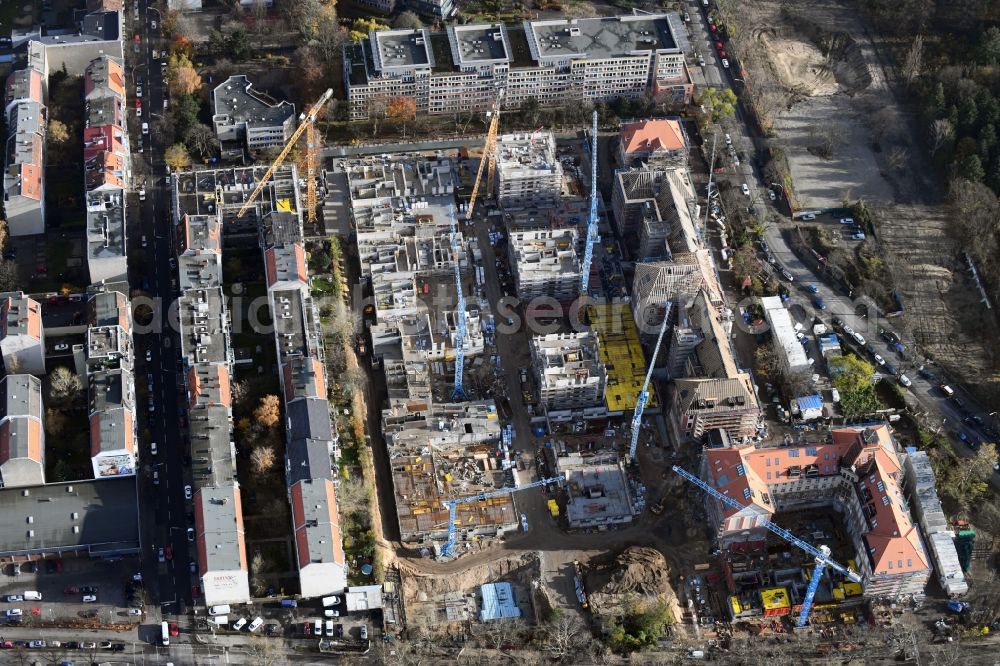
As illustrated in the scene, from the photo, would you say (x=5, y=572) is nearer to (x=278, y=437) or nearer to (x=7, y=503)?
(x=7, y=503)

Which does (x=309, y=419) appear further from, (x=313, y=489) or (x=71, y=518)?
(x=71, y=518)

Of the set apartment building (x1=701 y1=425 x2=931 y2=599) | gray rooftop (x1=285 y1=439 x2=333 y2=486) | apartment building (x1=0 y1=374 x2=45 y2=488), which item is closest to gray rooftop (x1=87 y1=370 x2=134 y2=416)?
apartment building (x1=0 y1=374 x2=45 y2=488)

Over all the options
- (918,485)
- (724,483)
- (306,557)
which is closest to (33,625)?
(306,557)

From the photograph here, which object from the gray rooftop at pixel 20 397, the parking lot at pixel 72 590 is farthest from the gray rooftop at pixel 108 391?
the parking lot at pixel 72 590

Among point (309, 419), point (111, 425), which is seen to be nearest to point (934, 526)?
point (309, 419)

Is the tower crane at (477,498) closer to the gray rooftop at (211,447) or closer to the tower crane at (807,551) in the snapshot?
the tower crane at (807,551)

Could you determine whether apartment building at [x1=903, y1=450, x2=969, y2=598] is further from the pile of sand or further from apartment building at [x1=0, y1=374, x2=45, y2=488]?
apartment building at [x1=0, y1=374, x2=45, y2=488]
